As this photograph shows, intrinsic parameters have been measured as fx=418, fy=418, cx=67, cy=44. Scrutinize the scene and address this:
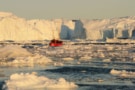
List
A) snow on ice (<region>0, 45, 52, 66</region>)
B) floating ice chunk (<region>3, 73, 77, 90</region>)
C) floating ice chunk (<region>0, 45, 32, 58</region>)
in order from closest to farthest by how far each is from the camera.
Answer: floating ice chunk (<region>3, 73, 77, 90</region>), snow on ice (<region>0, 45, 52, 66</region>), floating ice chunk (<region>0, 45, 32, 58</region>)

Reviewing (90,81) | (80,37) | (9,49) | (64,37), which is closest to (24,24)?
(80,37)

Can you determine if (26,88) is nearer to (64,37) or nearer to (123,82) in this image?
(123,82)

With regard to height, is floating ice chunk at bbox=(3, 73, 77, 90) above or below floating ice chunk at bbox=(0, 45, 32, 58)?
below

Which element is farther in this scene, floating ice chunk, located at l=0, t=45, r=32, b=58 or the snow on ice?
floating ice chunk, located at l=0, t=45, r=32, b=58

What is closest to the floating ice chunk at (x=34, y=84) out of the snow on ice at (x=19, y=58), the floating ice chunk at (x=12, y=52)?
the snow on ice at (x=19, y=58)

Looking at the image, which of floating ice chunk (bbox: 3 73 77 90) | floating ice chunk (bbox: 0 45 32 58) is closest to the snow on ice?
floating ice chunk (bbox: 0 45 32 58)

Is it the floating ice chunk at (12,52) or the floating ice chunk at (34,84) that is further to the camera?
the floating ice chunk at (12,52)

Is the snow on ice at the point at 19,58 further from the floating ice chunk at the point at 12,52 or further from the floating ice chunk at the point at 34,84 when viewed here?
the floating ice chunk at the point at 34,84

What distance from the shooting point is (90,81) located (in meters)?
20.5

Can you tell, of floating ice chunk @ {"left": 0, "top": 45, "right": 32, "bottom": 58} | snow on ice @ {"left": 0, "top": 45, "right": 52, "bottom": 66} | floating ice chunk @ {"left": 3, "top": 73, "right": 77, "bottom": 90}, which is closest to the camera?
floating ice chunk @ {"left": 3, "top": 73, "right": 77, "bottom": 90}

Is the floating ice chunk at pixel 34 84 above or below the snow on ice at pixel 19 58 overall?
below

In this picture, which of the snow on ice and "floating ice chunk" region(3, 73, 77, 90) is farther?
the snow on ice

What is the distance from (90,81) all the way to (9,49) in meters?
19.3

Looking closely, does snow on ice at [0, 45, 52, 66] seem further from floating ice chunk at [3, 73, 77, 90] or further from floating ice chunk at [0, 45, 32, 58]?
floating ice chunk at [3, 73, 77, 90]
